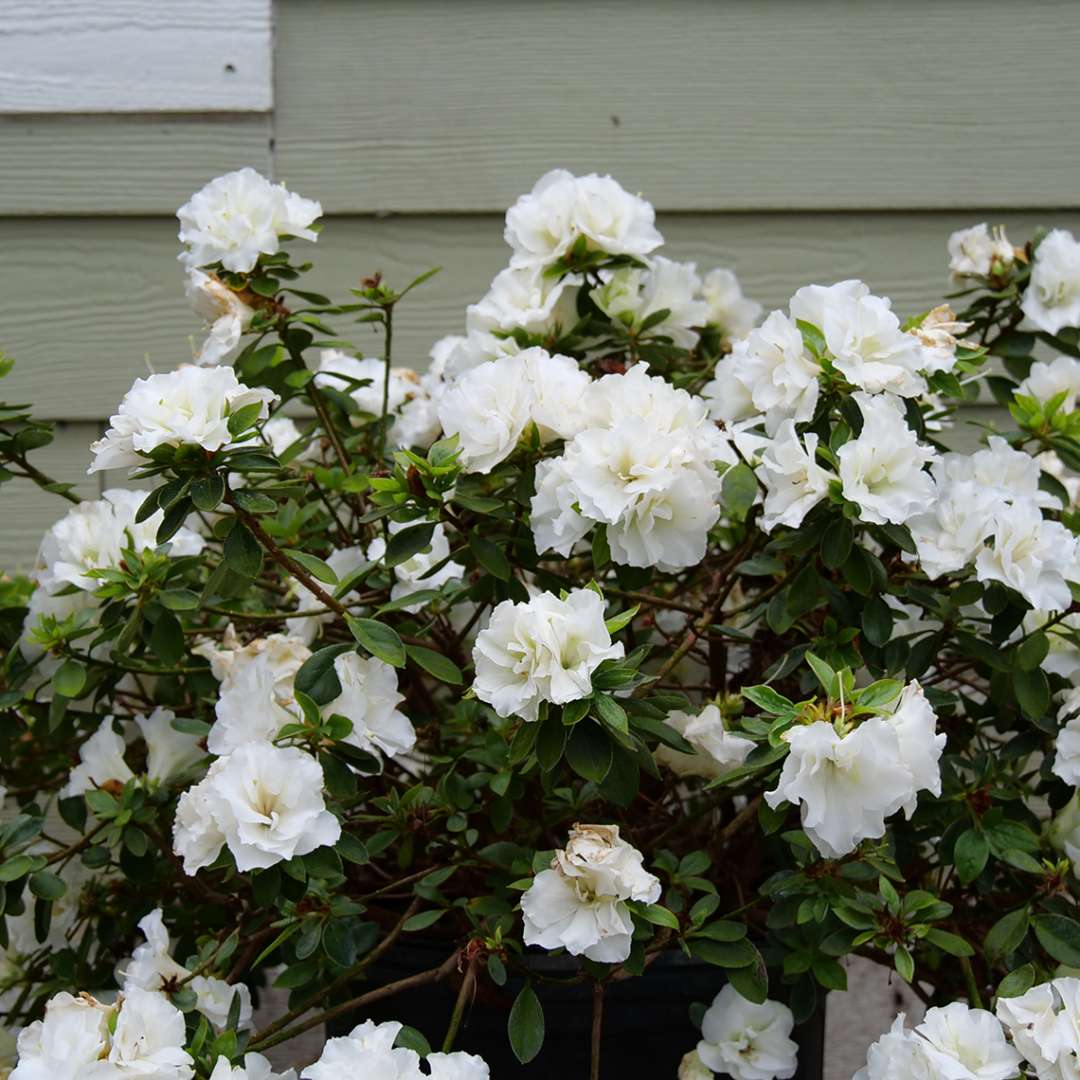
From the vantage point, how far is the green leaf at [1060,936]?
102 cm

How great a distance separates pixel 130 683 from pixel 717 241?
0.92 metres

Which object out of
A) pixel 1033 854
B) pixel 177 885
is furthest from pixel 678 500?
pixel 177 885

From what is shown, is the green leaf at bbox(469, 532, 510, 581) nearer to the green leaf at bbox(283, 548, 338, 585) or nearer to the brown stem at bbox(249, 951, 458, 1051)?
the green leaf at bbox(283, 548, 338, 585)

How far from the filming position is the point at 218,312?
48.5 inches

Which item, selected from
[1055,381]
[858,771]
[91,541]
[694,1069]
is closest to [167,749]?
[91,541]

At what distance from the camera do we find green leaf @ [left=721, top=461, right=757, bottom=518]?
1091 millimetres

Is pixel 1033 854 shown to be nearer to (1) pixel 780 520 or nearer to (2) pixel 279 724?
(1) pixel 780 520

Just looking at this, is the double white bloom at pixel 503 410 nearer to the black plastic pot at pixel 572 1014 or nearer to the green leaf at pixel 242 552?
the green leaf at pixel 242 552

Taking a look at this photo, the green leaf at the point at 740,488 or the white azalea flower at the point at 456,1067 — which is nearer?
the white azalea flower at the point at 456,1067

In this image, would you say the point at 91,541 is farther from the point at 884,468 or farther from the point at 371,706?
the point at 884,468

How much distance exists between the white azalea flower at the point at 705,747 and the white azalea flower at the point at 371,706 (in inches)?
8.3

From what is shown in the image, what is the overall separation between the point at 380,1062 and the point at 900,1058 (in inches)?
13.8

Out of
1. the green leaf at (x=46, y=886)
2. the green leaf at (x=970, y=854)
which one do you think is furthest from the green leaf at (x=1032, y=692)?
the green leaf at (x=46, y=886)

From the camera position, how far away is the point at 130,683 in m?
1.64
